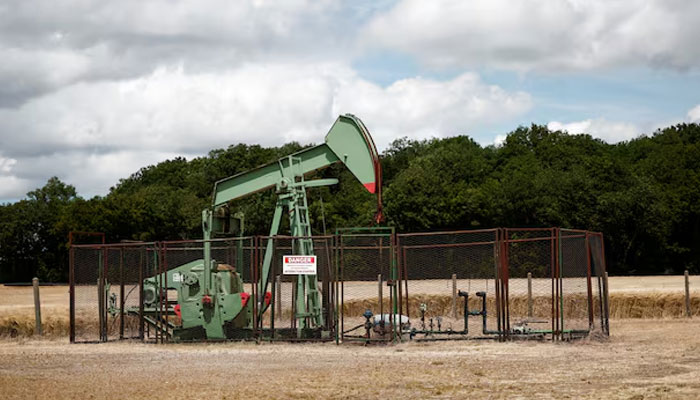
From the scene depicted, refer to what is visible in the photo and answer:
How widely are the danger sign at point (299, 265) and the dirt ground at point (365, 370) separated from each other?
1.70 m

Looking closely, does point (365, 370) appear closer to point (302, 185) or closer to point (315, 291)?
point (315, 291)

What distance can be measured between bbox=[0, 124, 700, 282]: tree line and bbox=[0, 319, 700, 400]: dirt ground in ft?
120

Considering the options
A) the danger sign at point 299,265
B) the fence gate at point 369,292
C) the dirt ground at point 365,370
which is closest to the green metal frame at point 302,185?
the danger sign at point 299,265

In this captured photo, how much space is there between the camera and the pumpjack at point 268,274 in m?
21.7

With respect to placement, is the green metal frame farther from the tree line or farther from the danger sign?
the tree line

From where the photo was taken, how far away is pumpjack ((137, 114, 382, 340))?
71.3ft

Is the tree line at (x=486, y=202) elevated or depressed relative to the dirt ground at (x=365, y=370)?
elevated

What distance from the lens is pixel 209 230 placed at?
2317 centimetres

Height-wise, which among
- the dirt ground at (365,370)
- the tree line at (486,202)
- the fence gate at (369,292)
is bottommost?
the dirt ground at (365,370)

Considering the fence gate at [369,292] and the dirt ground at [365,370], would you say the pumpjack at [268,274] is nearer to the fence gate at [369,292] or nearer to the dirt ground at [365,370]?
the dirt ground at [365,370]

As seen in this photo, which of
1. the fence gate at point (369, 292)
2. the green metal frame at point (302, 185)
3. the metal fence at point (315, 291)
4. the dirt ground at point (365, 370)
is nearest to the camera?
the dirt ground at point (365, 370)

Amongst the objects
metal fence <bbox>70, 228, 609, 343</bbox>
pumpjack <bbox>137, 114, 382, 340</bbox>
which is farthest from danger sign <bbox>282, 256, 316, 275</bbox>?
pumpjack <bbox>137, 114, 382, 340</bbox>

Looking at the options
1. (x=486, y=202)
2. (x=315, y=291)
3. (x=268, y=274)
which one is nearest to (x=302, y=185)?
(x=268, y=274)

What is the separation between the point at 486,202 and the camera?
205ft
